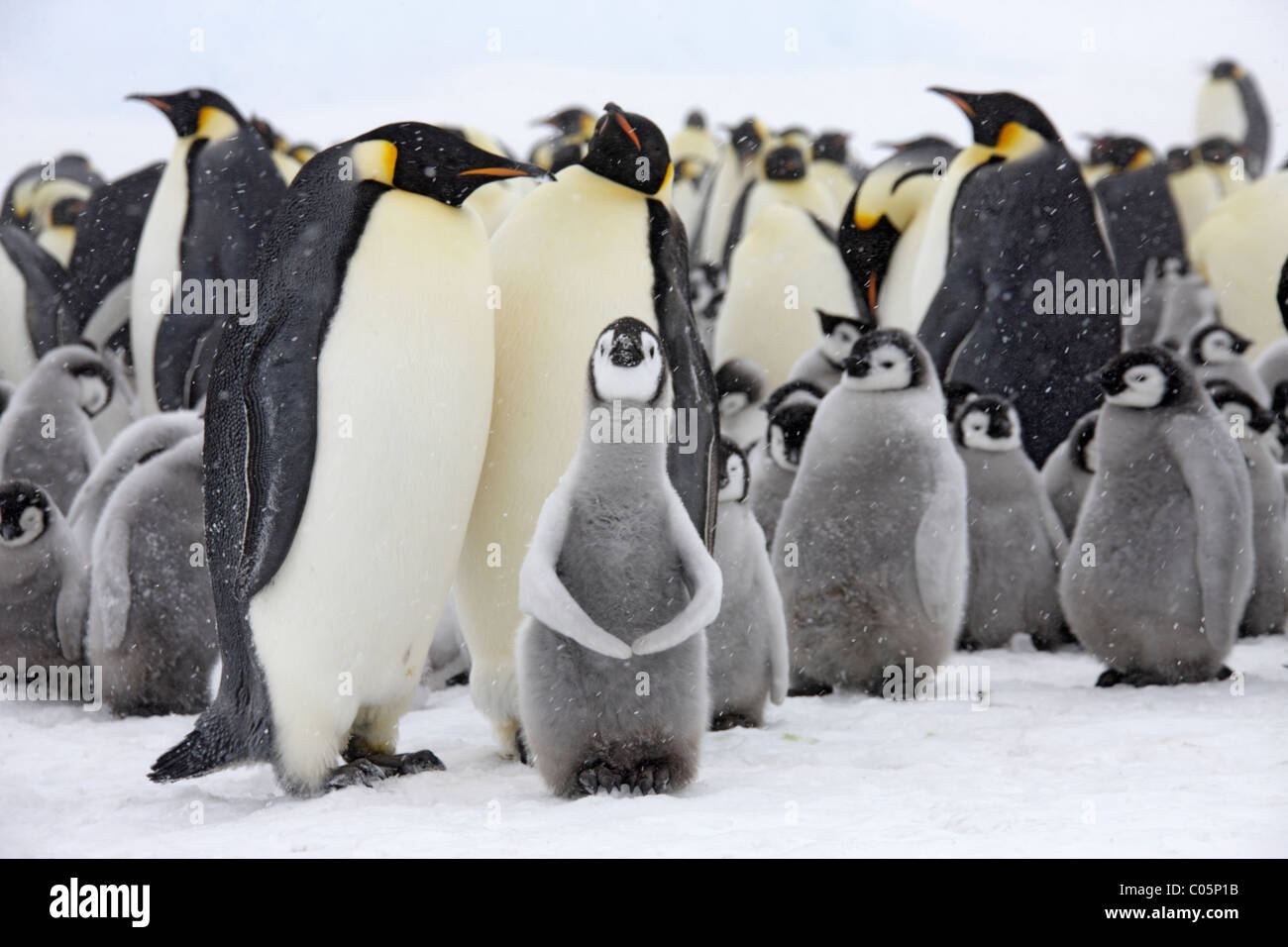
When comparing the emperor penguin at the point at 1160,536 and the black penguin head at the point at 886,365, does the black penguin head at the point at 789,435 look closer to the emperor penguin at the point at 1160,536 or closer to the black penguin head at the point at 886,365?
the black penguin head at the point at 886,365

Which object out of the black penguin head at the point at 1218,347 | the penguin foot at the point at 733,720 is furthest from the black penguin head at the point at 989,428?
the black penguin head at the point at 1218,347

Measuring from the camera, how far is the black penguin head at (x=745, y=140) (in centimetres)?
1046

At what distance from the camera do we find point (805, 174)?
8859 mm

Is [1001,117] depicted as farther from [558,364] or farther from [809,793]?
[809,793]

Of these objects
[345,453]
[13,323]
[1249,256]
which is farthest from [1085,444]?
[13,323]

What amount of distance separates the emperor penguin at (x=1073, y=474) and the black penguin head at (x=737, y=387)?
1.15 m

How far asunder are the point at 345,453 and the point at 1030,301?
10.6 feet

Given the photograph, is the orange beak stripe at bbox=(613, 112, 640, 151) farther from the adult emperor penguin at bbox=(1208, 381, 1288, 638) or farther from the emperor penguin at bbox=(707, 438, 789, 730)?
the adult emperor penguin at bbox=(1208, 381, 1288, 638)

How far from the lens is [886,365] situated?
3.58 meters

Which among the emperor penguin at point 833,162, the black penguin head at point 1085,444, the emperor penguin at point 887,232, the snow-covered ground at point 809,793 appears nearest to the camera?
the snow-covered ground at point 809,793

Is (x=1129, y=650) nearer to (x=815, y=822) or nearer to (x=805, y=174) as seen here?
(x=815, y=822)

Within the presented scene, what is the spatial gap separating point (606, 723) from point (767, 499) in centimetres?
176

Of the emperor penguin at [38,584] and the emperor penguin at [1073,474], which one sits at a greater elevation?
the emperor penguin at [1073,474]
